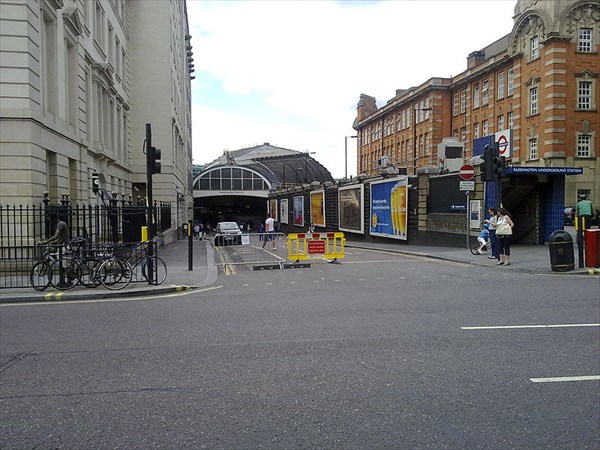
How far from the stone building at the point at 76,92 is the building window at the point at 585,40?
31.9 metres

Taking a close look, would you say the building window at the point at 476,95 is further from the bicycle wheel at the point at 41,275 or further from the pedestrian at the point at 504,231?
the bicycle wheel at the point at 41,275

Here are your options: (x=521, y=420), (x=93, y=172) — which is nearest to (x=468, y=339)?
(x=521, y=420)

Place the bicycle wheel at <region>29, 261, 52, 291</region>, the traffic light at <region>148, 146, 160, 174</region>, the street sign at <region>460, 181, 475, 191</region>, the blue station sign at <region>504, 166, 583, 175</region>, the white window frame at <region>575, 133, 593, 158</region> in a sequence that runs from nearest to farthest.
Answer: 1. the bicycle wheel at <region>29, 261, 52, 291</region>
2. the traffic light at <region>148, 146, 160, 174</region>
3. the street sign at <region>460, 181, 475, 191</region>
4. the blue station sign at <region>504, 166, 583, 175</region>
5. the white window frame at <region>575, 133, 593, 158</region>

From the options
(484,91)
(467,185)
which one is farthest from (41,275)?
(484,91)

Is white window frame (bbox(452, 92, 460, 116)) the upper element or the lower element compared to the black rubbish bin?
upper

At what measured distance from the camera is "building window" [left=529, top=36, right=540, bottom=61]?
3924 cm

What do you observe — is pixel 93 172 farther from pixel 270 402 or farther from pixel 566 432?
pixel 566 432

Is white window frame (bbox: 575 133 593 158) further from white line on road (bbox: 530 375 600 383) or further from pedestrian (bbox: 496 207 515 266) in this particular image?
white line on road (bbox: 530 375 600 383)

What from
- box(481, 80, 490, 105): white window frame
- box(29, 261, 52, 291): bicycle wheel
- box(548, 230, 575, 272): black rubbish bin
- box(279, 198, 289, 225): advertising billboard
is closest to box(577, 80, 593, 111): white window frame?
box(481, 80, 490, 105): white window frame

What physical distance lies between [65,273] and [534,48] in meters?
40.1

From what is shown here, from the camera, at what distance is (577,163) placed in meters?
37.9

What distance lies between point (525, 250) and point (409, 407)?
16945 millimetres

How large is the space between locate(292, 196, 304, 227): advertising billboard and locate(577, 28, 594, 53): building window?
2565 cm

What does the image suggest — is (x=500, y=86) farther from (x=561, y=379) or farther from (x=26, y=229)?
(x=561, y=379)
